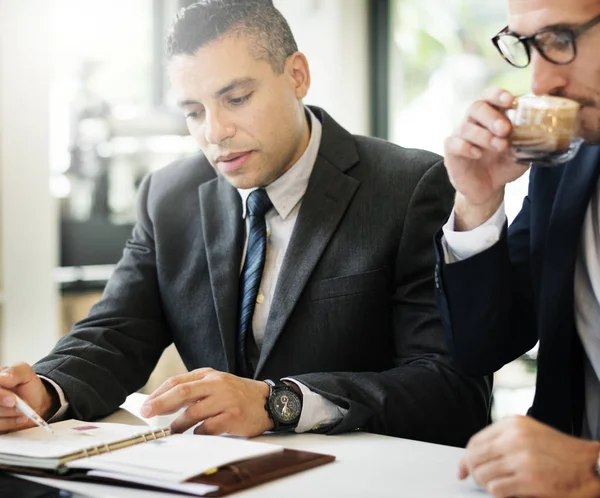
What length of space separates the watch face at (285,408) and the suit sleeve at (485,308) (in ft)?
1.20

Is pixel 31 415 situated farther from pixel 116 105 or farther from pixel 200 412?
pixel 116 105

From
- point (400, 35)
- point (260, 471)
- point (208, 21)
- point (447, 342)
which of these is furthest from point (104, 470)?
point (400, 35)

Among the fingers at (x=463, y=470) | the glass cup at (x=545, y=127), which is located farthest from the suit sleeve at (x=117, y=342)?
the glass cup at (x=545, y=127)

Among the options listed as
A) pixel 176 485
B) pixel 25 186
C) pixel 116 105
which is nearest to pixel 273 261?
pixel 176 485

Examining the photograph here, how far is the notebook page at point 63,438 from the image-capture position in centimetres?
147

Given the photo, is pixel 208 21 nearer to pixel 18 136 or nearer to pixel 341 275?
pixel 341 275

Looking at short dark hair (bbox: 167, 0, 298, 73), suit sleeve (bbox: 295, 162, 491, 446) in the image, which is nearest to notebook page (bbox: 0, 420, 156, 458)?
suit sleeve (bbox: 295, 162, 491, 446)

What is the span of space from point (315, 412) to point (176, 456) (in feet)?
1.24

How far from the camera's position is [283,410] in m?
1.69

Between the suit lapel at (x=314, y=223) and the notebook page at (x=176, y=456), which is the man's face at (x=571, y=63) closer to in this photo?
the suit lapel at (x=314, y=223)

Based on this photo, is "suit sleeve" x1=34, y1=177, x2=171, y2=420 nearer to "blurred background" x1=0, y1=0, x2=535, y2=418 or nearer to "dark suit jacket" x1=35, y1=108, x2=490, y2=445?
"dark suit jacket" x1=35, y1=108, x2=490, y2=445

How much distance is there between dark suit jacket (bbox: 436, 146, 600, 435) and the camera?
180 cm

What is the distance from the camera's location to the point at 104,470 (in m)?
1.39

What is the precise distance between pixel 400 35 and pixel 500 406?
7.27 feet
